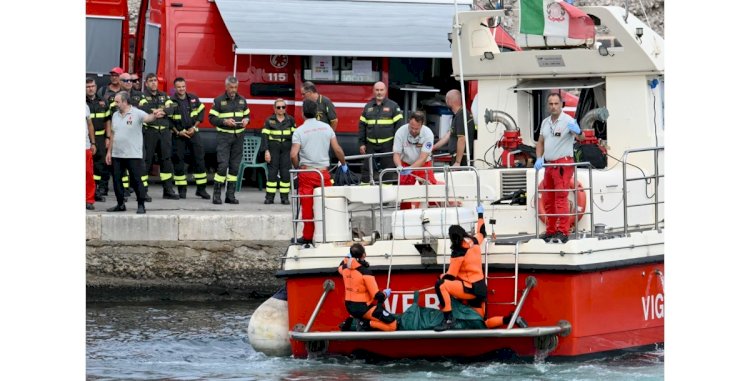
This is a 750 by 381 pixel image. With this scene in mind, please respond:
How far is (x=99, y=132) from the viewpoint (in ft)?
53.8

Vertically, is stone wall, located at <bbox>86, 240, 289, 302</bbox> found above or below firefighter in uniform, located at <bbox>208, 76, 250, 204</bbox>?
below

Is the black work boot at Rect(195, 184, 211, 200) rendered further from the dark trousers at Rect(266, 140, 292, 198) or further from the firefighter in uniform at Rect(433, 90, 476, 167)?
the firefighter in uniform at Rect(433, 90, 476, 167)

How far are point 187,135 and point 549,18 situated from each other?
6166 millimetres

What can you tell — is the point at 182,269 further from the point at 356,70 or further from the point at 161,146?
the point at 356,70

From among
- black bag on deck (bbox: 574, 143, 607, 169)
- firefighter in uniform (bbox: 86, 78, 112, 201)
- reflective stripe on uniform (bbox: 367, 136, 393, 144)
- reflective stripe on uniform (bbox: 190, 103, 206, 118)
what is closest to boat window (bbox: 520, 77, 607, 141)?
black bag on deck (bbox: 574, 143, 607, 169)

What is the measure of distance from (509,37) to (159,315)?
5.17 metres

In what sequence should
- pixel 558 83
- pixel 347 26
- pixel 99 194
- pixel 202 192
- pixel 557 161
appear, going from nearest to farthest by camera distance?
pixel 557 161
pixel 558 83
pixel 99 194
pixel 202 192
pixel 347 26

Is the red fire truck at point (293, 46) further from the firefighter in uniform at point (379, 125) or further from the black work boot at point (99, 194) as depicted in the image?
the firefighter in uniform at point (379, 125)

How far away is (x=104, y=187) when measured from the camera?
54.4 feet

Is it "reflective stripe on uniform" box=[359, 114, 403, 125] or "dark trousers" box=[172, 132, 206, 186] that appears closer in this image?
"reflective stripe on uniform" box=[359, 114, 403, 125]

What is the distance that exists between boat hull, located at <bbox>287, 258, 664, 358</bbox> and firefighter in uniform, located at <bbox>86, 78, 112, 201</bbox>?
20.1 ft

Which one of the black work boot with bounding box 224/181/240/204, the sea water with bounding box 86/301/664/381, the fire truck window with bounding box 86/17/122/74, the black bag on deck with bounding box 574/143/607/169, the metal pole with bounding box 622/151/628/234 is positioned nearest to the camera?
the sea water with bounding box 86/301/664/381

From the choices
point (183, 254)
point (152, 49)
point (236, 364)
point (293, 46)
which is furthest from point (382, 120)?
point (236, 364)

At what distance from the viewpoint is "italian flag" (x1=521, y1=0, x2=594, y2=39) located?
11656 millimetres
